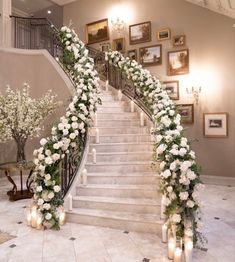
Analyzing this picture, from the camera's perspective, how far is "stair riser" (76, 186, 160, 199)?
4.61m

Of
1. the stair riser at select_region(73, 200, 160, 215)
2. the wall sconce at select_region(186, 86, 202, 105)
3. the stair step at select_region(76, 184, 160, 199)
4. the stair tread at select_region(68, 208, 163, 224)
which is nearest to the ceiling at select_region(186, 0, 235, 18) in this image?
the wall sconce at select_region(186, 86, 202, 105)

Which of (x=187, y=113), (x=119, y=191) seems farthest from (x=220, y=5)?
(x=119, y=191)

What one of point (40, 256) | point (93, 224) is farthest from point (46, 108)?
point (40, 256)

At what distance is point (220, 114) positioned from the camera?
7297 millimetres

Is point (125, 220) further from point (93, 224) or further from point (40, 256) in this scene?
point (40, 256)

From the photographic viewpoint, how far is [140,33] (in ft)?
28.2

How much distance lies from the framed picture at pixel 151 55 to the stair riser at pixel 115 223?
545 centimetres

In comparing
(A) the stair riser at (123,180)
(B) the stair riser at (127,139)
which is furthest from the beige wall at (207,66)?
(A) the stair riser at (123,180)

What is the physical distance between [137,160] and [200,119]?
2.92m

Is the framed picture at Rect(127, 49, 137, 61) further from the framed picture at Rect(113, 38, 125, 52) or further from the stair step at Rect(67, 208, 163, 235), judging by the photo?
the stair step at Rect(67, 208, 163, 235)

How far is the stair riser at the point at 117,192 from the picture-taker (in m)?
4.61

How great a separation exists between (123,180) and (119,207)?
0.68 m

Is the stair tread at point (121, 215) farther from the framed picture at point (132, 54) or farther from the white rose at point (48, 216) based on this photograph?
the framed picture at point (132, 54)

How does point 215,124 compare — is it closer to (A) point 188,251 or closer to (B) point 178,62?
(B) point 178,62
